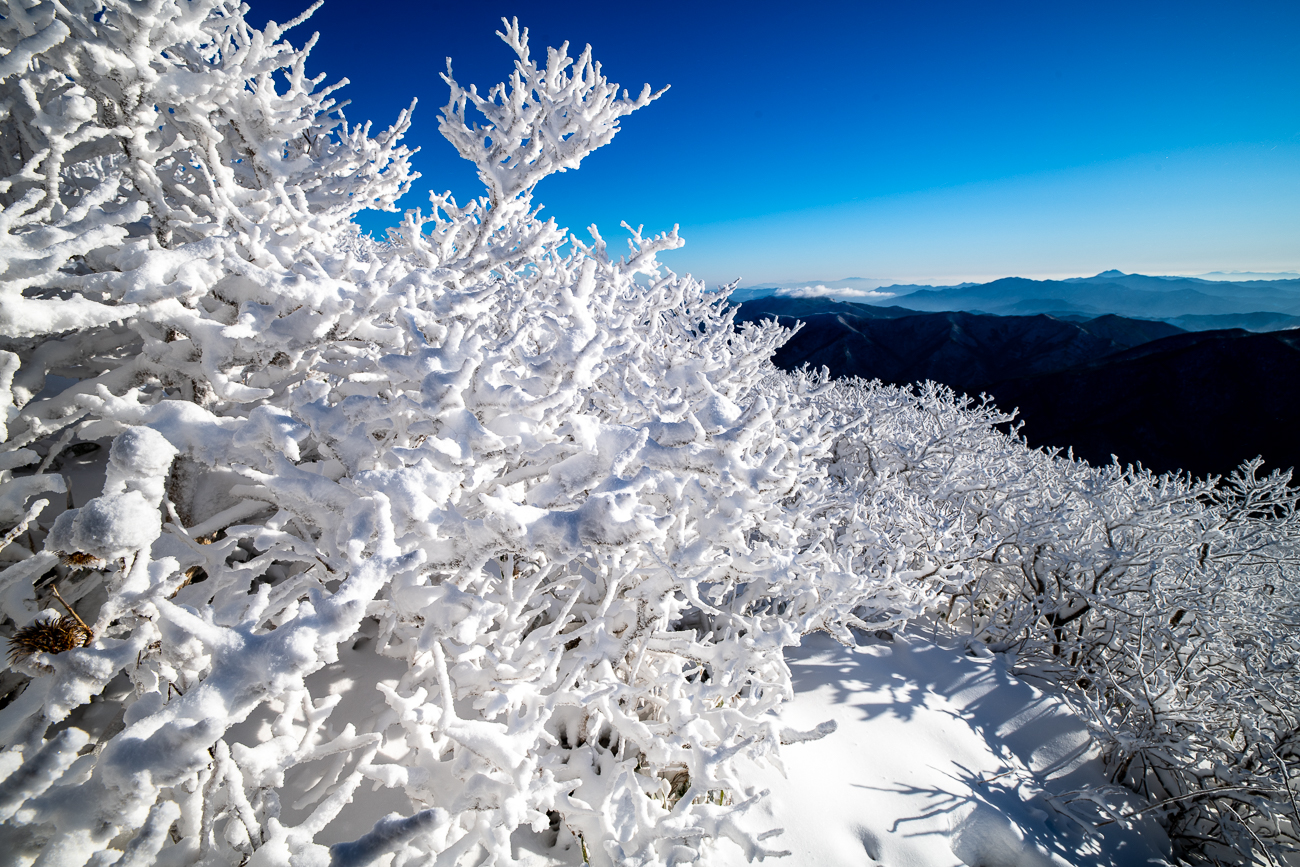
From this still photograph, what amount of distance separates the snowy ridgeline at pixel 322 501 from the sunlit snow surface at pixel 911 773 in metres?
0.09

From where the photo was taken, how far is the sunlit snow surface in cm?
325

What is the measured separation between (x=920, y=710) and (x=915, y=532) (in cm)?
230

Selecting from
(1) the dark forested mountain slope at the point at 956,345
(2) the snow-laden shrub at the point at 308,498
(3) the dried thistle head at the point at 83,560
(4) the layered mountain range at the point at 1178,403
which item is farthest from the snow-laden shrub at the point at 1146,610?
(1) the dark forested mountain slope at the point at 956,345

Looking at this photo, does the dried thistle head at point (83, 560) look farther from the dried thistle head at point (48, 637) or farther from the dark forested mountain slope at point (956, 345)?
the dark forested mountain slope at point (956, 345)

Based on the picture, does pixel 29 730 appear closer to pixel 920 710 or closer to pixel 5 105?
pixel 5 105

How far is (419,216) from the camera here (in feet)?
16.0

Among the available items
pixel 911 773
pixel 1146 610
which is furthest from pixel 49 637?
pixel 1146 610

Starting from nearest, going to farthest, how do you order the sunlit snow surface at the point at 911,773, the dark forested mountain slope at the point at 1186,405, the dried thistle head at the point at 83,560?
the dried thistle head at the point at 83,560, the sunlit snow surface at the point at 911,773, the dark forested mountain slope at the point at 1186,405

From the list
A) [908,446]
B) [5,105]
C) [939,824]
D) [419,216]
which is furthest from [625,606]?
[908,446]

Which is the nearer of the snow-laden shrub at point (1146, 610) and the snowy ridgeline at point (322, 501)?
the snowy ridgeline at point (322, 501)

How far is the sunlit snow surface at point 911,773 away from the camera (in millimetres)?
3254

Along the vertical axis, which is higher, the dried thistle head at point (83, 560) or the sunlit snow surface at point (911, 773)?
the dried thistle head at point (83, 560)

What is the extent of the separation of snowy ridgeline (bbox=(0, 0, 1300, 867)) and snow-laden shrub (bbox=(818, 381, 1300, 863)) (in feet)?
12.1

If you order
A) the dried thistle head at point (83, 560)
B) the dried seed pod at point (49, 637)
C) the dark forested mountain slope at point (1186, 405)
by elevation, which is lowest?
the dark forested mountain slope at point (1186, 405)
